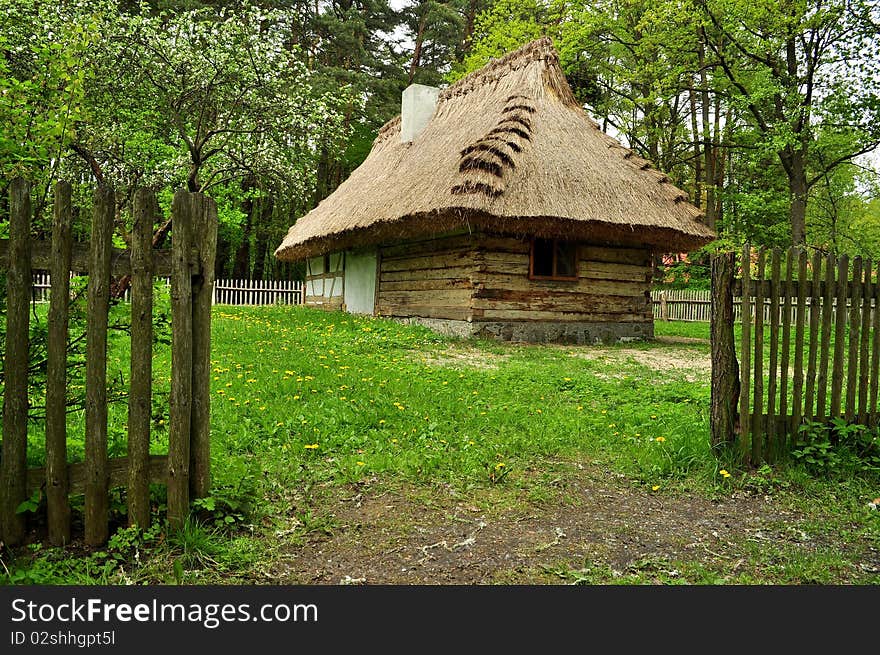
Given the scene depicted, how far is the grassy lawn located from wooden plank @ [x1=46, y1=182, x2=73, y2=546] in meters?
0.20

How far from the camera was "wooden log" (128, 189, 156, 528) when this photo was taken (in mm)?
2848

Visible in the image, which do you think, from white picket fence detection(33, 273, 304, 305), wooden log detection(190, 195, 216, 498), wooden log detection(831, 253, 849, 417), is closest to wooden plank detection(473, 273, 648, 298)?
wooden log detection(831, 253, 849, 417)

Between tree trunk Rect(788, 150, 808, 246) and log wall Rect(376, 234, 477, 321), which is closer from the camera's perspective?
log wall Rect(376, 234, 477, 321)

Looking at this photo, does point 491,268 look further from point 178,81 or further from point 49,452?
point 49,452

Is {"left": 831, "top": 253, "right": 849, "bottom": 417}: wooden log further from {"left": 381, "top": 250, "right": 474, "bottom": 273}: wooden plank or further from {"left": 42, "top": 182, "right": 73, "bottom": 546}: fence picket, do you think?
{"left": 381, "top": 250, "right": 474, "bottom": 273}: wooden plank

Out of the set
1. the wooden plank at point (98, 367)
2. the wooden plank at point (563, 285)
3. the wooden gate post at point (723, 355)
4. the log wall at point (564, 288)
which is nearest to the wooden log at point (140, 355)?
the wooden plank at point (98, 367)

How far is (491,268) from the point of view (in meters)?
12.5

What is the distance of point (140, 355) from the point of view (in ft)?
9.56

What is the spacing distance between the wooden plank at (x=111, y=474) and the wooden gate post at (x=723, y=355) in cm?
355

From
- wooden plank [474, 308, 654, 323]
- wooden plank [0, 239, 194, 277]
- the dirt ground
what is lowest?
the dirt ground

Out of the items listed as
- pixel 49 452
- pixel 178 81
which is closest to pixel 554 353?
pixel 49 452

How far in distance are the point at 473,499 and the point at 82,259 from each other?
2.47 m

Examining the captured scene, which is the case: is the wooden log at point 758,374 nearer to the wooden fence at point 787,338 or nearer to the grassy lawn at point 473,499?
the wooden fence at point 787,338

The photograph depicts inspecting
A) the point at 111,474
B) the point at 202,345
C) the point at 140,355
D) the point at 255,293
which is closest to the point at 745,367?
the point at 202,345
